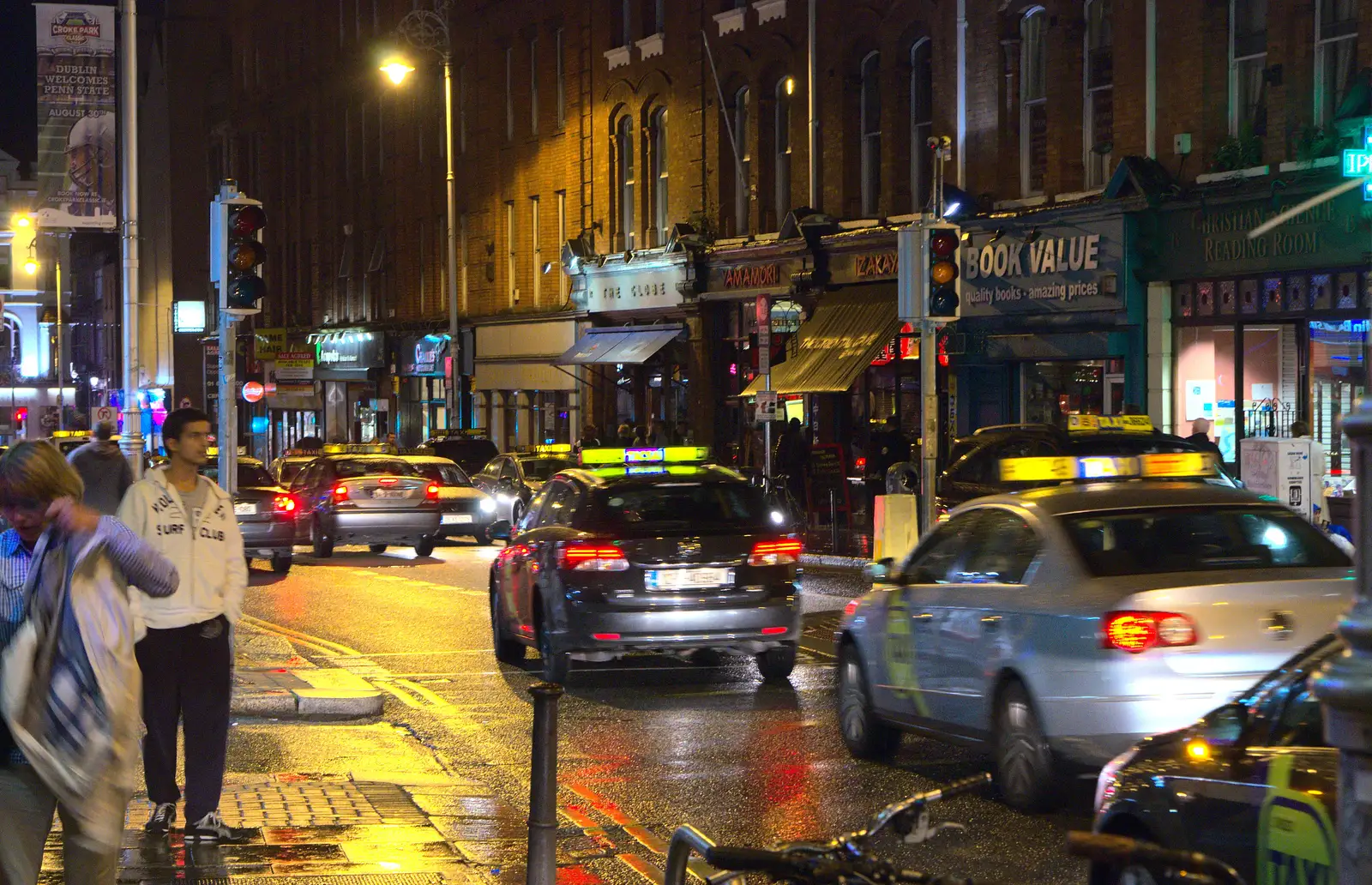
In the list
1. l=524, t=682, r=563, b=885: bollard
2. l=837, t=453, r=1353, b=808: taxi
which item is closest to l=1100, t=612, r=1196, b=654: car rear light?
l=837, t=453, r=1353, b=808: taxi

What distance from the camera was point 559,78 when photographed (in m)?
45.8

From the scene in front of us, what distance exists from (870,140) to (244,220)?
22245 millimetres

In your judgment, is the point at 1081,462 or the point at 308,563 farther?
the point at 308,563

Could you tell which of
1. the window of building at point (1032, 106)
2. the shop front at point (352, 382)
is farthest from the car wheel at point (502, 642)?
the shop front at point (352, 382)

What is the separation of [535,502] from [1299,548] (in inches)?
302

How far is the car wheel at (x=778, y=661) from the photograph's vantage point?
1418 centimetres

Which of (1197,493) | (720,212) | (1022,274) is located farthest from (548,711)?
(720,212)

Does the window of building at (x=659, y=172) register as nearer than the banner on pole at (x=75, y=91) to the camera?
No

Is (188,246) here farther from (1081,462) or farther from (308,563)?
(1081,462)

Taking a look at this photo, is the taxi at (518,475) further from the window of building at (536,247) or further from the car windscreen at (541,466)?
the window of building at (536,247)

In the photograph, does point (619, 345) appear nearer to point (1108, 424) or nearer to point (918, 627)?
point (1108, 424)

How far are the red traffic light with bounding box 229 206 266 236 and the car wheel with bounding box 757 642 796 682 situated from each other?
4.93m

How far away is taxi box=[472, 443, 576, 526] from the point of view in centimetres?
3092

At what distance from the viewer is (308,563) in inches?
1098
